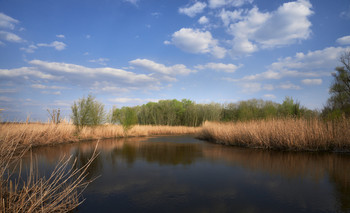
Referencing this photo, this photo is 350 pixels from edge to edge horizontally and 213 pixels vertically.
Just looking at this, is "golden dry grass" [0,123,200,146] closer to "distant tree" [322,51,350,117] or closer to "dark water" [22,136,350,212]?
"dark water" [22,136,350,212]

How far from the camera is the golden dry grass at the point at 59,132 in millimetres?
8586

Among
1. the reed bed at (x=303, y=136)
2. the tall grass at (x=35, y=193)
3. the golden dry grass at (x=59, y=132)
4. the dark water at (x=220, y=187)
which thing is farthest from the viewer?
the golden dry grass at (x=59, y=132)

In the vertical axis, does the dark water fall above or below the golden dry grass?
below

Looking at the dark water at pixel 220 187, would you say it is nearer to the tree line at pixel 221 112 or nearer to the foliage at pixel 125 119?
the tree line at pixel 221 112

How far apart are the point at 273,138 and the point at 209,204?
23.6 ft

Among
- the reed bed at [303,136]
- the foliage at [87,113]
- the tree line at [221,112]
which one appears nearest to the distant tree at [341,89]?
the tree line at [221,112]

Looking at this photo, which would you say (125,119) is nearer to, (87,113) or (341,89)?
(87,113)

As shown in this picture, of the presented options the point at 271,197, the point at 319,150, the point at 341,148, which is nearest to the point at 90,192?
the point at 271,197

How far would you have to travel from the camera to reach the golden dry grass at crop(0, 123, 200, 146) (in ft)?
28.2

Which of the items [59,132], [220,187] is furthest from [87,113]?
[220,187]

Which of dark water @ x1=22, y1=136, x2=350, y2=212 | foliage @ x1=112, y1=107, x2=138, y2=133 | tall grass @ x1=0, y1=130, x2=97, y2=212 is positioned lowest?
dark water @ x1=22, y1=136, x2=350, y2=212

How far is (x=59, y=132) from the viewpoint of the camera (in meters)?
11.5

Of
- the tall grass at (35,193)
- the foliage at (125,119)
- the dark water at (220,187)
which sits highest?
the foliage at (125,119)

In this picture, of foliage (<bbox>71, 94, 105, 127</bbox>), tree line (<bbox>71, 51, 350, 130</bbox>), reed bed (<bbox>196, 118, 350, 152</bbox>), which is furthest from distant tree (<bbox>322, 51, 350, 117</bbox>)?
foliage (<bbox>71, 94, 105, 127</bbox>)
